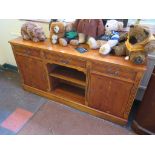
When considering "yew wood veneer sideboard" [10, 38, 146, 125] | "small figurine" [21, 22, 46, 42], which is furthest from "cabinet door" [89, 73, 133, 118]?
"small figurine" [21, 22, 46, 42]

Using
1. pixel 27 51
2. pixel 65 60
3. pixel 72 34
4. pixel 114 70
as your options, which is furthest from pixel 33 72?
pixel 114 70

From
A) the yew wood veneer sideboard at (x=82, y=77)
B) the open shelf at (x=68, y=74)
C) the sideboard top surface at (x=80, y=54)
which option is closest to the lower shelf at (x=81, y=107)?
the yew wood veneer sideboard at (x=82, y=77)

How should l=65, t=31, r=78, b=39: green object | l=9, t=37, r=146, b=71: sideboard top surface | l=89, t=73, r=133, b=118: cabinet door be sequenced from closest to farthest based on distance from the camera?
1. l=9, t=37, r=146, b=71: sideboard top surface
2. l=89, t=73, r=133, b=118: cabinet door
3. l=65, t=31, r=78, b=39: green object

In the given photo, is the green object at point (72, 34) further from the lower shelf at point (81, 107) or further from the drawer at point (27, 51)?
the lower shelf at point (81, 107)

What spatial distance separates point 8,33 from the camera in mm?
2164

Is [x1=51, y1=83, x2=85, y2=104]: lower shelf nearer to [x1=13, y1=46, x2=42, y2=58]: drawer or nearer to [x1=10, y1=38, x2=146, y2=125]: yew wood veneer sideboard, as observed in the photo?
[x1=10, y1=38, x2=146, y2=125]: yew wood veneer sideboard

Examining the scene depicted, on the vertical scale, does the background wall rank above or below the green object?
below

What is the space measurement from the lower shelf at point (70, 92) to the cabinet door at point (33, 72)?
Answer: 164 mm

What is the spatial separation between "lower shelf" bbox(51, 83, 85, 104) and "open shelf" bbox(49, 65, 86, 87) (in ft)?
0.82

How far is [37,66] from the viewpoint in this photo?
1.69 m

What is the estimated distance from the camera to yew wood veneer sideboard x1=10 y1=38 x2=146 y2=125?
50.3 inches

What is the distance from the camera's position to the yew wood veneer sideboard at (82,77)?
1277mm
